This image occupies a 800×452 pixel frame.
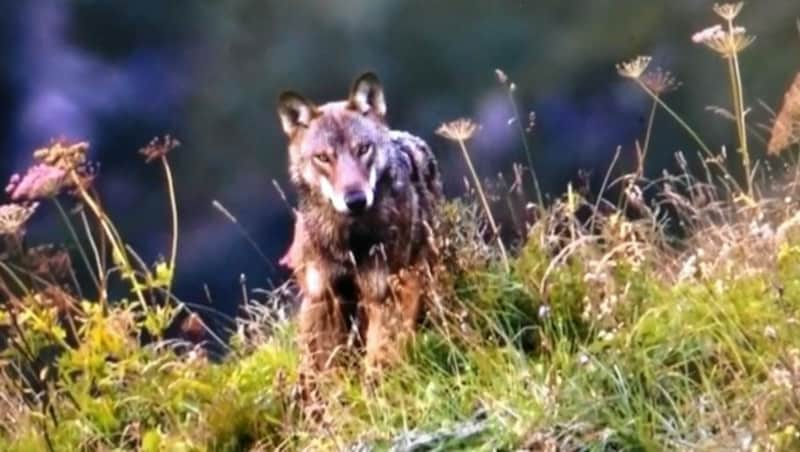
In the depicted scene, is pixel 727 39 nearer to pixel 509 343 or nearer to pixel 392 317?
pixel 509 343

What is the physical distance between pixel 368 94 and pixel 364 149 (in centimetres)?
34

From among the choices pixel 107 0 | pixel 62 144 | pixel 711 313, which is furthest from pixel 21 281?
pixel 711 313

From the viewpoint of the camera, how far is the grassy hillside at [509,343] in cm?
515

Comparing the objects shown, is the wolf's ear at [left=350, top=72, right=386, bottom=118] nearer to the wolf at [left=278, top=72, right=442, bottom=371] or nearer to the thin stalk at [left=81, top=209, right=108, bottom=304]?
the wolf at [left=278, top=72, right=442, bottom=371]

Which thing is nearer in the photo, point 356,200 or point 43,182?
point 356,200

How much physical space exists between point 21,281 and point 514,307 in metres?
2.19

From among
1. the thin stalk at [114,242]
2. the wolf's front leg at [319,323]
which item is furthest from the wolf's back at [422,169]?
the thin stalk at [114,242]

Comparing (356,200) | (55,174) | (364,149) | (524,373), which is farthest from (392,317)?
(55,174)

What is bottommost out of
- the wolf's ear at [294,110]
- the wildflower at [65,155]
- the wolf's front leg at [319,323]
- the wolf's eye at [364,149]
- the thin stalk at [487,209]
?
the wolf's front leg at [319,323]

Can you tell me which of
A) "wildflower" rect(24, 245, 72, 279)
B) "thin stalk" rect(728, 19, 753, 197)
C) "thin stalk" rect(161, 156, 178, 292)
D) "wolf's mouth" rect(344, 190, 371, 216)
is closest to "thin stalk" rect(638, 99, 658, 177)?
"thin stalk" rect(728, 19, 753, 197)

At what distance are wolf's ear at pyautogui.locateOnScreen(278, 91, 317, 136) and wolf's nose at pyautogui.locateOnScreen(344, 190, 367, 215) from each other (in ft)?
1.55

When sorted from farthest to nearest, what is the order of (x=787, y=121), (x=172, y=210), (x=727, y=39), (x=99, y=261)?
(x=172, y=210), (x=99, y=261), (x=727, y=39), (x=787, y=121)

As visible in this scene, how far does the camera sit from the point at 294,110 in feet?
20.5

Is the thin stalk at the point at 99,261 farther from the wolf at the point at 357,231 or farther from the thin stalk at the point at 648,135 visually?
the thin stalk at the point at 648,135
